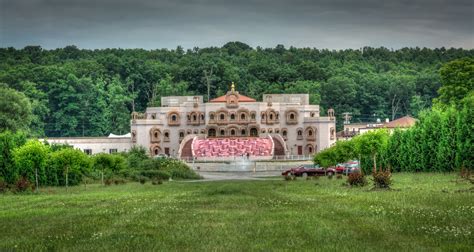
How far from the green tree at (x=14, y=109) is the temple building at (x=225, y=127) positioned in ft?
44.6

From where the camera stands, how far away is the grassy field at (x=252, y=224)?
64.1 feet

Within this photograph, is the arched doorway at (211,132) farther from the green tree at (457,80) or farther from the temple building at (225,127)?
the green tree at (457,80)

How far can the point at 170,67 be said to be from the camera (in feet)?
537

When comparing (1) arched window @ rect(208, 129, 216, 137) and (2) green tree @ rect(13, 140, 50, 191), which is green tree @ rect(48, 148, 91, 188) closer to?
(2) green tree @ rect(13, 140, 50, 191)

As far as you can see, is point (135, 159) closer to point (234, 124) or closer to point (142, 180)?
point (142, 180)

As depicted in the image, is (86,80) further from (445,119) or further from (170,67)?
(445,119)

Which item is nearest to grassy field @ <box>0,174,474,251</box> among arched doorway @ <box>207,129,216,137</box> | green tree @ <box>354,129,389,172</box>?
green tree @ <box>354,129,389,172</box>

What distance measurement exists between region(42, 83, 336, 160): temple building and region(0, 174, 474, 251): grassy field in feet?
265

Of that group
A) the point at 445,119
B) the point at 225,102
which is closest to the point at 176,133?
the point at 225,102

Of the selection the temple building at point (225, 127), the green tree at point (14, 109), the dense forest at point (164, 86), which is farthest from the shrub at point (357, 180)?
the dense forest at point (164, 86)

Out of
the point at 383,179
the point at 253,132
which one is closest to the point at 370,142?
the point at 383,179

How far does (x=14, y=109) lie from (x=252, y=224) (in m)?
79.7

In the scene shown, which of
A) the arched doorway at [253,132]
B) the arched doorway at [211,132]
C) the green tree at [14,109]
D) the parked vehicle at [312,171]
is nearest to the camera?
the parked vehicle at [312,171]

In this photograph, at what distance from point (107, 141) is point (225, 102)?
16387 mm
